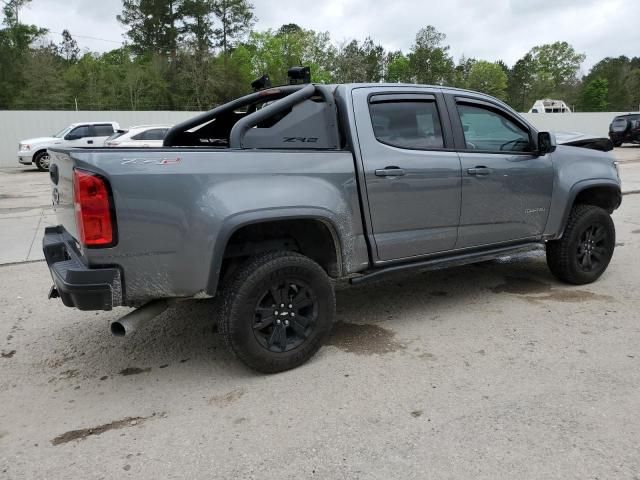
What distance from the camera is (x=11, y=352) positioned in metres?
3.97

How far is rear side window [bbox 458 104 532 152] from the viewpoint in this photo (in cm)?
442

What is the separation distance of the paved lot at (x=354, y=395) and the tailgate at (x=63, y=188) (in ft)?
3.40

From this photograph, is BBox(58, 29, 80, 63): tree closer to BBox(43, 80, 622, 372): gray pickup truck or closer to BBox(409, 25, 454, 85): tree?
BBox(409, 25, 454, 85): tree

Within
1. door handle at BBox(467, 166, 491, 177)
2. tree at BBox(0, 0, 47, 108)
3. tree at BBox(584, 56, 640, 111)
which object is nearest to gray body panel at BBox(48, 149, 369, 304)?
door handle at BBox(467, 166, 491, 177)

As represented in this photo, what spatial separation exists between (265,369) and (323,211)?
1.09 meters

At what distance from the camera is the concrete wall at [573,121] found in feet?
114

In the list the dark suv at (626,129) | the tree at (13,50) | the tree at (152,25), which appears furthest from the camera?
the tree at (152,25)

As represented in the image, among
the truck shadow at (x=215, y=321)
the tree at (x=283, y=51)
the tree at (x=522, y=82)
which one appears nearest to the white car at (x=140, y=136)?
the truck shadow at (x=215, y=321)

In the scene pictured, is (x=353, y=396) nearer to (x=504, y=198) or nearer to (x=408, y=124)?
(x=408, y=124)

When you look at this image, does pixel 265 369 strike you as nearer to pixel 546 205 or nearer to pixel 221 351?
pixel 221 351

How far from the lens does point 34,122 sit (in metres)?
24.0

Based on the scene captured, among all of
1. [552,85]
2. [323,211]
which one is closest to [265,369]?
[323,211]

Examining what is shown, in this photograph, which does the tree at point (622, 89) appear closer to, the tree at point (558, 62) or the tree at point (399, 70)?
the tree at point (558, 62)

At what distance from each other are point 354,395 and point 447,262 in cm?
152
